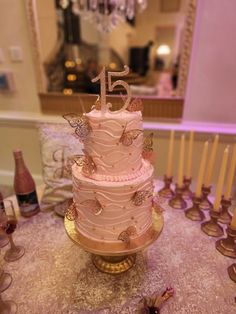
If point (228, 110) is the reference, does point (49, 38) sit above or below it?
above

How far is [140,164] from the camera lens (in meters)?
0.85

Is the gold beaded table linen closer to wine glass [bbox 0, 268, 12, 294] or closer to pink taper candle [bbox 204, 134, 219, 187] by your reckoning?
wine glass [bbox 0, 268, 12, 294]

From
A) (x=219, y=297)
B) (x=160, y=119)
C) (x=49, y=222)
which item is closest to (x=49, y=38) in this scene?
(x=160, y=119)

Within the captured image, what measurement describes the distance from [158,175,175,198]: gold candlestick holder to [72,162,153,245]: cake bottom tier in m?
0.55

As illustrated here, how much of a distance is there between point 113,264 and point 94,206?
0.31 metres

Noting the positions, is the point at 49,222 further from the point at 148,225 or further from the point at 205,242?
the point at 205,242

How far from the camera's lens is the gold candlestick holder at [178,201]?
129cm

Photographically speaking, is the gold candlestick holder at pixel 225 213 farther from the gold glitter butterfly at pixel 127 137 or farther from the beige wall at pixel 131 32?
the beige wall at pixel 131 32

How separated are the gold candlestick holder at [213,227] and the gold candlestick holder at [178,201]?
0.18 metres

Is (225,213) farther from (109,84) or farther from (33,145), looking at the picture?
(33,145)

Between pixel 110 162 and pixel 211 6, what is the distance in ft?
5.04

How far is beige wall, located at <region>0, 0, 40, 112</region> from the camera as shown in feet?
6.44

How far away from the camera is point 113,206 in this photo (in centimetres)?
77

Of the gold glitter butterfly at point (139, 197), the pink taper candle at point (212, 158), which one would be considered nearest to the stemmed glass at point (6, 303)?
the gold glitter butterfly at point (139, 197)
